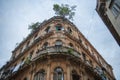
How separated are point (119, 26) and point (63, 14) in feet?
48.2

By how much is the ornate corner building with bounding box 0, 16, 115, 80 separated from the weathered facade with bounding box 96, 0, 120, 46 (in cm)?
467

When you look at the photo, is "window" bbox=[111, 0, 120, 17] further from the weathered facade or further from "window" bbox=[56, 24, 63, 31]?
"window" bbox=[56, 24, 63, 31]

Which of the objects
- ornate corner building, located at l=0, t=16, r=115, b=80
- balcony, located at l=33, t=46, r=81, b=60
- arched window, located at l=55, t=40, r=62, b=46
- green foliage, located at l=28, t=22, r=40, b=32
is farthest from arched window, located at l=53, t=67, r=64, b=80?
green foliage, located at l=28, t=22, r=40, b=32

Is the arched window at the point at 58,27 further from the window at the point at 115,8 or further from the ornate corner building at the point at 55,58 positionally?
the window at the point at 115,8

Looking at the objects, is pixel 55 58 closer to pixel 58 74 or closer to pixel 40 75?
pixel 58 74

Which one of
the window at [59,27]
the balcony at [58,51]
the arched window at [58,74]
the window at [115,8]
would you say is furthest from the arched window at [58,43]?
the window at [115,8]

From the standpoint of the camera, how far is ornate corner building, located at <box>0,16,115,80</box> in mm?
20375

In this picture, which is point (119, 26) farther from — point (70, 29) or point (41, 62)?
point (70, 29)

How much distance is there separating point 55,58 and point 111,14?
22.9ft

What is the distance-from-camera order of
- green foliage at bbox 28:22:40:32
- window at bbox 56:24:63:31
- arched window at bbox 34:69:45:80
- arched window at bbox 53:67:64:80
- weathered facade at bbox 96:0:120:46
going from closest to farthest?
weathered facade at bbox 96:0:120:46, arched window at bbox 53:67:64:80, arched window at bbox 34:69:45:80, window at bbox 56:24:63:31, green foliage at bbox 28:22:40:32

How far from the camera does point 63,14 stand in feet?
98.7

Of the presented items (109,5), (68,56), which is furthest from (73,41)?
(109,5)

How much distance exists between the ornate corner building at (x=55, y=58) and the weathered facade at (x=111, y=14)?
4.67m

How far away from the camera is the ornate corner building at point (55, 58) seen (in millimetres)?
20375
